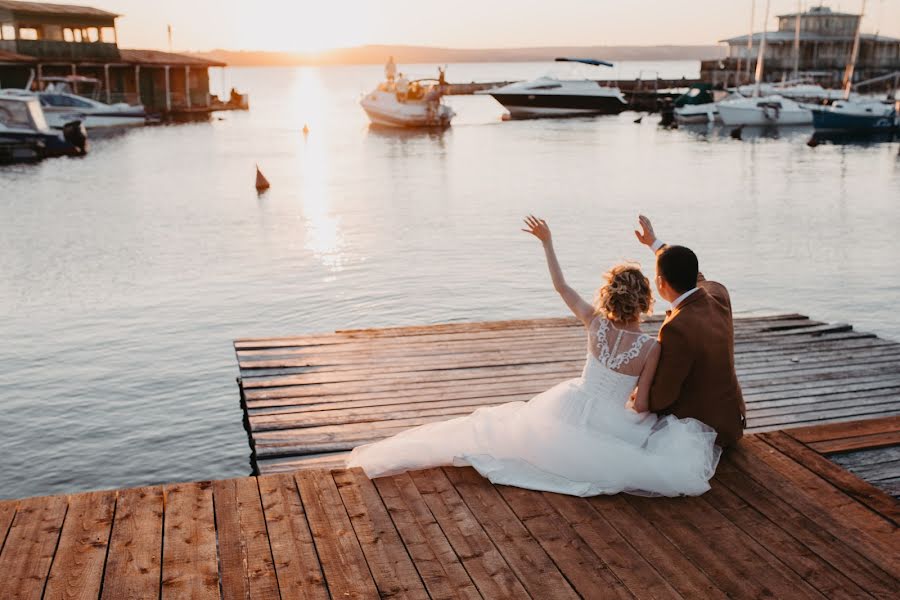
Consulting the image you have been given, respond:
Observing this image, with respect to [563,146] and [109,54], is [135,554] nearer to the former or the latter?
[563,146]

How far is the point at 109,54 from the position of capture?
63.3 metres

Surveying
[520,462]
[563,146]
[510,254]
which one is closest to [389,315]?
[510,254]

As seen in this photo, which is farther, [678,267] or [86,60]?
[86,60]

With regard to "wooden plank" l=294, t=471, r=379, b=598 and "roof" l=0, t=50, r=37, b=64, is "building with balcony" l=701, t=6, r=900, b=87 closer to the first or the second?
"roof" l=0, t=50, r=37, b=64

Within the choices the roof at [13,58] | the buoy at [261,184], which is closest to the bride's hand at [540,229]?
the buoy at [261,184]

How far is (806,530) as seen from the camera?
14.6ft

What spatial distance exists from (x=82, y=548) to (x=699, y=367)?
11.1ft

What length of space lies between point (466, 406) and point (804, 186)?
2749 centimetres

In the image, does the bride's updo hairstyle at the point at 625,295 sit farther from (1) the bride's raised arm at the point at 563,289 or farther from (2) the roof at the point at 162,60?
(2) the roof at the point at 162,60

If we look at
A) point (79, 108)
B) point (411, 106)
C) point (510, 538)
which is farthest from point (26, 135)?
point (510, 538)

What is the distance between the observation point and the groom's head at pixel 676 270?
487cm

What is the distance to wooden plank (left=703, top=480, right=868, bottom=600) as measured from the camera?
13.0 ft

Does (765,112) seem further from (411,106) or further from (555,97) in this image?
(411,106)

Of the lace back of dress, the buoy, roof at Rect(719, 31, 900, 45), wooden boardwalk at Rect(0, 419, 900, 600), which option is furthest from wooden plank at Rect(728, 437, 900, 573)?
roof at Rect(719, 31, 900, 45)
